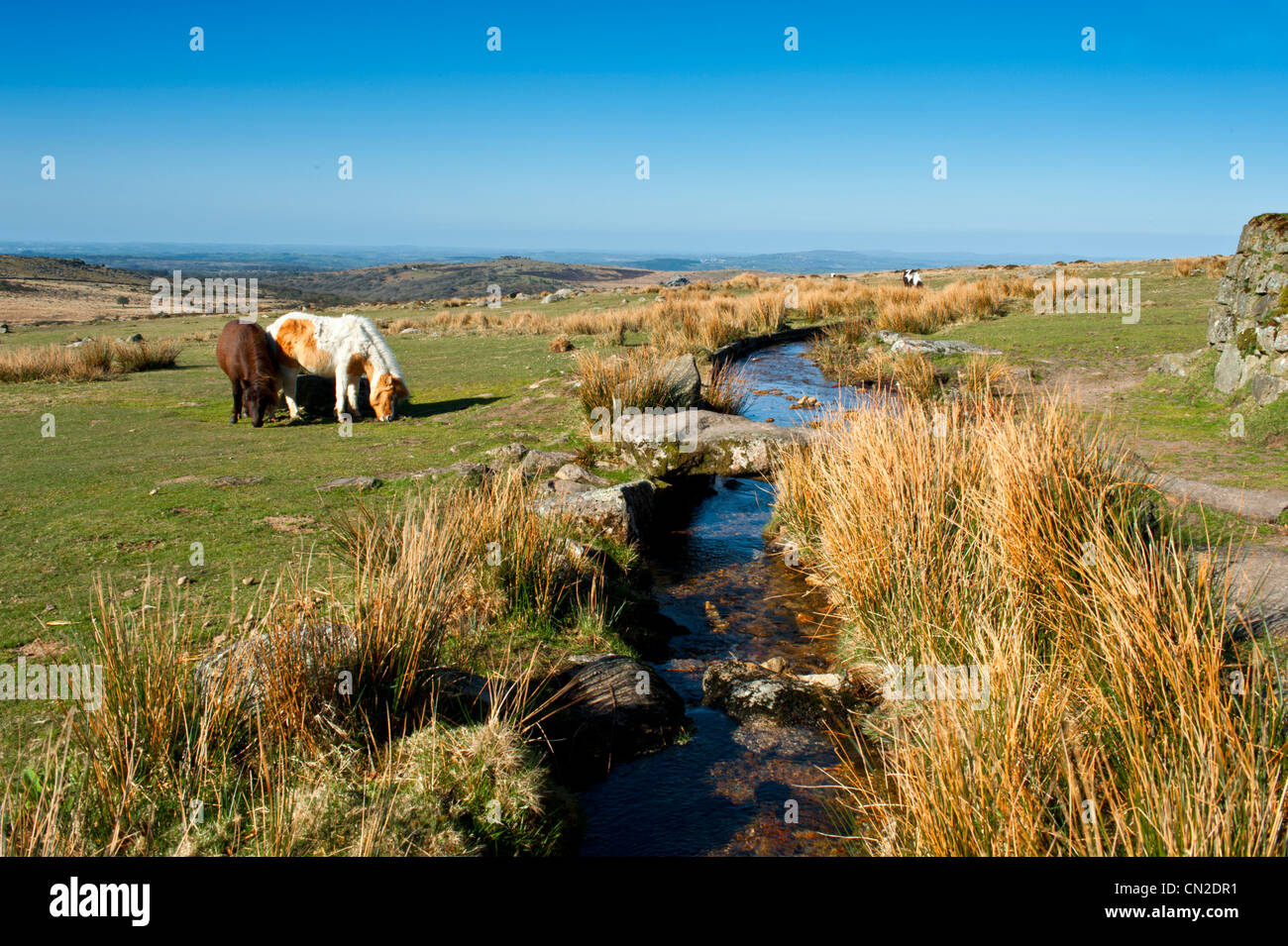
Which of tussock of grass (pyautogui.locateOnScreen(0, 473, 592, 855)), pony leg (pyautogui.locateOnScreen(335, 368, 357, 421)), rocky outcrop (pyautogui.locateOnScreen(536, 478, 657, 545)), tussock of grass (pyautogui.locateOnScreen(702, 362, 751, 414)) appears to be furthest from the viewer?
tussock of grass (pyautogui.locateOnScreen(702, 362, 751, 414))

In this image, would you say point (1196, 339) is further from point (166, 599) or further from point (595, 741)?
point (166, 599)

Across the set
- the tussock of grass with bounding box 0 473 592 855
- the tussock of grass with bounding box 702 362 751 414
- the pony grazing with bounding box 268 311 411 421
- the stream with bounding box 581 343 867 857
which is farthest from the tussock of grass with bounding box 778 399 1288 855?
the pony grazing with bounding box 268 311 411 421

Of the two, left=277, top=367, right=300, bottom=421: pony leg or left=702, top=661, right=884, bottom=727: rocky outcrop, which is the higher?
left=277, top=367, right=300, bottom=421: pony leg

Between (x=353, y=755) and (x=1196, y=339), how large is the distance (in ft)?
51.8

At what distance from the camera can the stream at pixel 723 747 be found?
3.78 metres

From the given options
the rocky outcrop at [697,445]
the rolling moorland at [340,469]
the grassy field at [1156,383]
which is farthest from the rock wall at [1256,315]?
the rocky outcrop at [697,445]

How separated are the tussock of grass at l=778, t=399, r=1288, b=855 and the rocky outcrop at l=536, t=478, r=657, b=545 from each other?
1641mm

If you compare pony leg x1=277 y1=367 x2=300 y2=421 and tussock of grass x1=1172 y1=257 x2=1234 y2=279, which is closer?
pony leg x1=277 y1=367 x2=300 y2=421

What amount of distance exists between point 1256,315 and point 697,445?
21.3 feet

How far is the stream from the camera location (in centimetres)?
378

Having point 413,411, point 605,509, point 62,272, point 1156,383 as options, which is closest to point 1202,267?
point 1156,383

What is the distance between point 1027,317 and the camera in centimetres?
1902

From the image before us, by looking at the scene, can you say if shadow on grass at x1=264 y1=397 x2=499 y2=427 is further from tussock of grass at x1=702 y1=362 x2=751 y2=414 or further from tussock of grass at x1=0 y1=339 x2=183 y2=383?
tussock of grass at x1=0 y1=339 x2=183 y2=383
